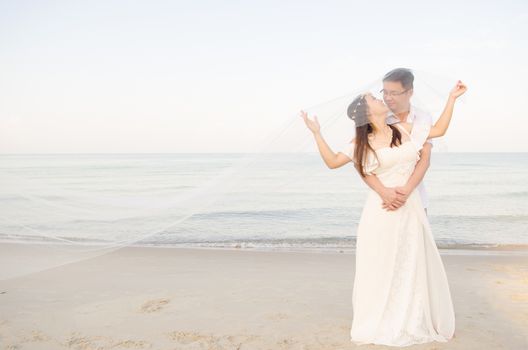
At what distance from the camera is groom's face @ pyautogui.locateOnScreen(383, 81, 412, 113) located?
12.4 feet

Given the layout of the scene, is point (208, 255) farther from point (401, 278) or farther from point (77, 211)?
point (401, 278)

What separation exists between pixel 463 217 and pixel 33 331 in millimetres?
13470

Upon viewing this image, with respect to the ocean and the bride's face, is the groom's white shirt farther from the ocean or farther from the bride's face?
the ocean

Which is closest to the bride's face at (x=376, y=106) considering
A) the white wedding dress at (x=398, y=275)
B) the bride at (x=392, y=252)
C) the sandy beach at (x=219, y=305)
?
the bride at (x=392, y=252)

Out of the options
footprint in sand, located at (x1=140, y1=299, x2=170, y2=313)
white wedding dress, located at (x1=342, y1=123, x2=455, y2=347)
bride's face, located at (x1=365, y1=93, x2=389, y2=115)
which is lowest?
footprint in sand, located at (x1=140, y1=299, x2=170, y2=313)

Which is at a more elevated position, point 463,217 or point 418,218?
point 418,218

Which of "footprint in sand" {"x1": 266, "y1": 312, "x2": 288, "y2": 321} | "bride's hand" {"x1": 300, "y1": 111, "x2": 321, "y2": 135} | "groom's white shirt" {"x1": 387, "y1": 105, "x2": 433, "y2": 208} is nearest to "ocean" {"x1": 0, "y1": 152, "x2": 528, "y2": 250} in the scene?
"bride's hand" {"x1": 300, "y1": 111, "x2": 321, "y2": 135}

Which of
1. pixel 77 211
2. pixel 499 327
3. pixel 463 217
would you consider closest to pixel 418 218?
pixel 499 327

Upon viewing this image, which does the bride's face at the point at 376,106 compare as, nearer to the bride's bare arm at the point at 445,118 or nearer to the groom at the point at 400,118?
the groom at the point at 400,118

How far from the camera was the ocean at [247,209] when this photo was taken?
461 cm

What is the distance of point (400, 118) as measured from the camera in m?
3.88

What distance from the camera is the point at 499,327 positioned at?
14.4 feet

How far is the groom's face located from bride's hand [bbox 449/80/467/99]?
0.32 meters

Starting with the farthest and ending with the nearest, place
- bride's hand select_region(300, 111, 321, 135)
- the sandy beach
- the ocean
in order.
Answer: the ocean, the sandy beach, bride's hand select_region(300, 111, 321, 135)
